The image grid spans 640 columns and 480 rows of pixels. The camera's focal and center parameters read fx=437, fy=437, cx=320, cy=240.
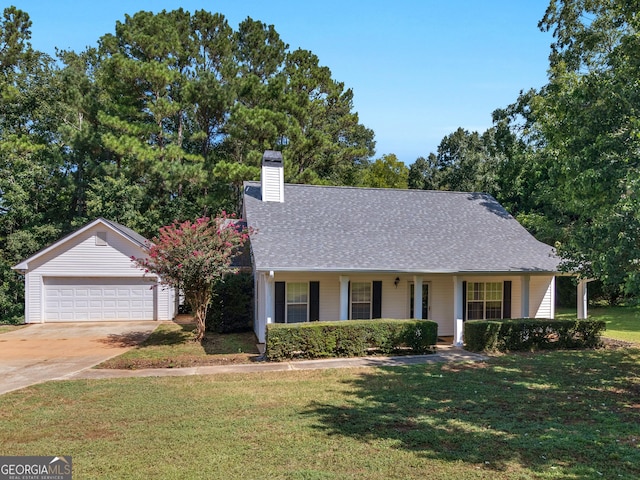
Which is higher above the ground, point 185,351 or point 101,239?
point 101,239

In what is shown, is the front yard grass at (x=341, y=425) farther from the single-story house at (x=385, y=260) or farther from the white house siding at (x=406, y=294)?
the white house siding at (x=406, y=294)

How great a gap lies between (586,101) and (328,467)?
12.6 m

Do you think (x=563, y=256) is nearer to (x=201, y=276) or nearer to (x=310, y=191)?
(x=310, y=191)

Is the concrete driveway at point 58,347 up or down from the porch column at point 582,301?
down

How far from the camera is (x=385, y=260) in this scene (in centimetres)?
1471

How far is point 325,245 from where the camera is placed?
15.2 m

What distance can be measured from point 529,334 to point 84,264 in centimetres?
1951

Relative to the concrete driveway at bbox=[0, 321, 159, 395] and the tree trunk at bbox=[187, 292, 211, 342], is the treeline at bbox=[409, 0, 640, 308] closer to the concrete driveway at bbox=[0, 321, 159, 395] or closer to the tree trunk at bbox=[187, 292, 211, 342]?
the tree trunk at bbox=[187, 292, 211, 342]

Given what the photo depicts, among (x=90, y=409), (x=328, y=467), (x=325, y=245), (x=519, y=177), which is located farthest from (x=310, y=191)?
(x=519, y=177)

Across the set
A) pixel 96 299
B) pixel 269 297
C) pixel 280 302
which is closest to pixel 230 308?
pixel 280 302

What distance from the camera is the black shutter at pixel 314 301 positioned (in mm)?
14984

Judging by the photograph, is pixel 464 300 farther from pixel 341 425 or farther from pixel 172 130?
pixel 172 130

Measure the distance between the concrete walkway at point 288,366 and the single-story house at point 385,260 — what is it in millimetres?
1948

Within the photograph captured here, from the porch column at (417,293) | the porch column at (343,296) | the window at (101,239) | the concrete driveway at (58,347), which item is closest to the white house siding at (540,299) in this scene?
the porch column at (417,293)
